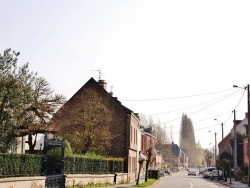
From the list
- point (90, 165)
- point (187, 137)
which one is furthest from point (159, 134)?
point (90, 165)

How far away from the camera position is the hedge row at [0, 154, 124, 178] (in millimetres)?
21656

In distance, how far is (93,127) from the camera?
4216cm

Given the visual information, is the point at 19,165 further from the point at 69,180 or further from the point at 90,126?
the point at 90,126

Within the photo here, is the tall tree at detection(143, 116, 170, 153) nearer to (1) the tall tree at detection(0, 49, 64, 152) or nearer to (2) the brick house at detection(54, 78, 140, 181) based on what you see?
(2) the brick house at detection(54, 78, 140, 181)

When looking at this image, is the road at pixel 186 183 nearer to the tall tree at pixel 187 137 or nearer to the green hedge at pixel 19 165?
the green hedge at pixel 19 165

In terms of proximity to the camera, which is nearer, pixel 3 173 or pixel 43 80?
pixel 3 173

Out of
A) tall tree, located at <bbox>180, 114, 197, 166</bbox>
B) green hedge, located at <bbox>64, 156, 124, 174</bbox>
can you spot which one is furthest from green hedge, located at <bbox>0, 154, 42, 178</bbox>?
tall tree, located at <bbox>180, 114, 197, 166</bbox>

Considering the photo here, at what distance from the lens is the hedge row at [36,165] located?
71.1 ft

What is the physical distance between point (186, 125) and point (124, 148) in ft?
487

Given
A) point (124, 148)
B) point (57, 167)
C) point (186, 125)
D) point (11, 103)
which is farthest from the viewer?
point (186, 125)

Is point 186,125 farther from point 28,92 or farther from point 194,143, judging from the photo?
point 28,92

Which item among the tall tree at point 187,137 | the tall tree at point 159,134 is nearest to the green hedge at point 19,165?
the tall tree at point 159,134

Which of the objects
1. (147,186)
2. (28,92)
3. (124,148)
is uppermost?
(28,92)

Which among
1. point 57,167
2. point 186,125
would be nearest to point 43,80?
point 57,167
